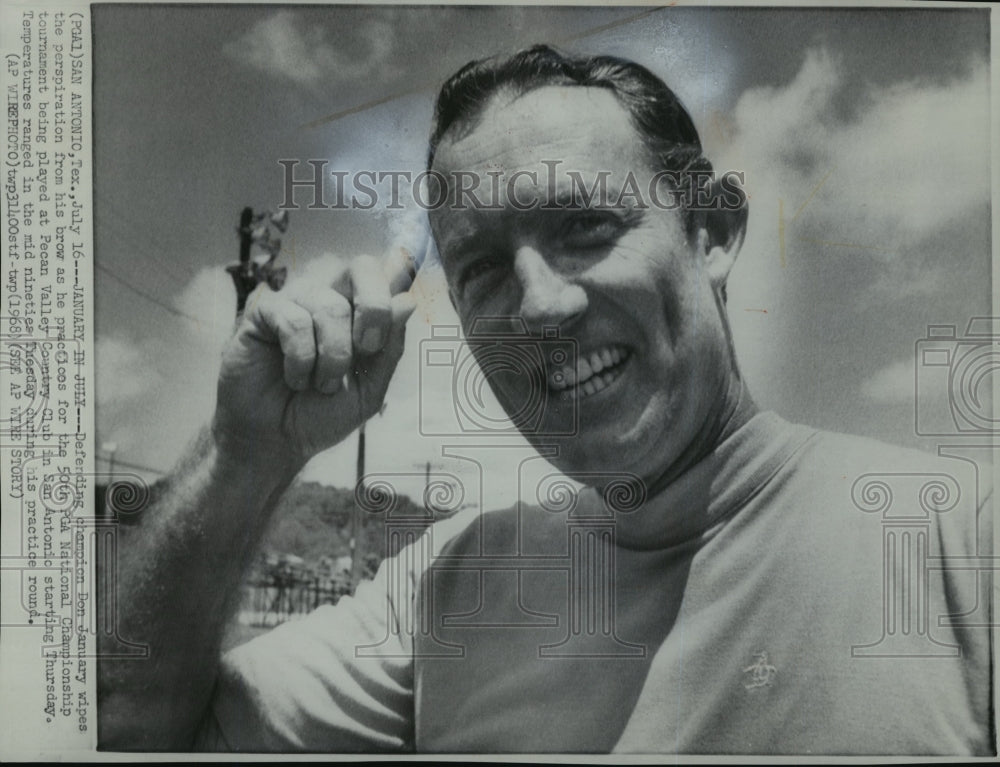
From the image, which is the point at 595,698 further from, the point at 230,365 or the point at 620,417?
the point at 230,365

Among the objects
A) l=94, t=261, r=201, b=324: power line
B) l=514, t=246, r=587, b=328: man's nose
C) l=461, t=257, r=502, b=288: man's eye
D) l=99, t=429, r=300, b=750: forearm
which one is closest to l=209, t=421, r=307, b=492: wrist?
l=99, t=429, r=300, b=750: forearm

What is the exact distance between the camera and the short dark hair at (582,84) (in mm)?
2355

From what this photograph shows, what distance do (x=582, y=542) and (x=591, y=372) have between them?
43 centimetres

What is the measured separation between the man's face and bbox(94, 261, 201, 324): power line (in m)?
0.68

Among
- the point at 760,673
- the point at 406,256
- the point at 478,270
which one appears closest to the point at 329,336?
the point at 406,256

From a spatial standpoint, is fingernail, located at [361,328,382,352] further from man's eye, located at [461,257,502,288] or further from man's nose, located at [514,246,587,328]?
man's nose, located at [514,246,587,328]

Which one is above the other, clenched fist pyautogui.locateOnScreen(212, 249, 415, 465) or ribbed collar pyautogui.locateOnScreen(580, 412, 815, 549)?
clenched fist pyautogui.locateOnScreen(212, 249, 415, 465)

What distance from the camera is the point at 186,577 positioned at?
2365 millimetres

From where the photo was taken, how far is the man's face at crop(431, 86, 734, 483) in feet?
7.59

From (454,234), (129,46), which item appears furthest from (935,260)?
(129,46)

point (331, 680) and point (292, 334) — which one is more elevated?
point (292, 334)

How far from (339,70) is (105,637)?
1587 mm

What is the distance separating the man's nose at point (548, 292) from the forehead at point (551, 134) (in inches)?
9.9

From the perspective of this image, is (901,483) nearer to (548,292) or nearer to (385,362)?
(548,292)
